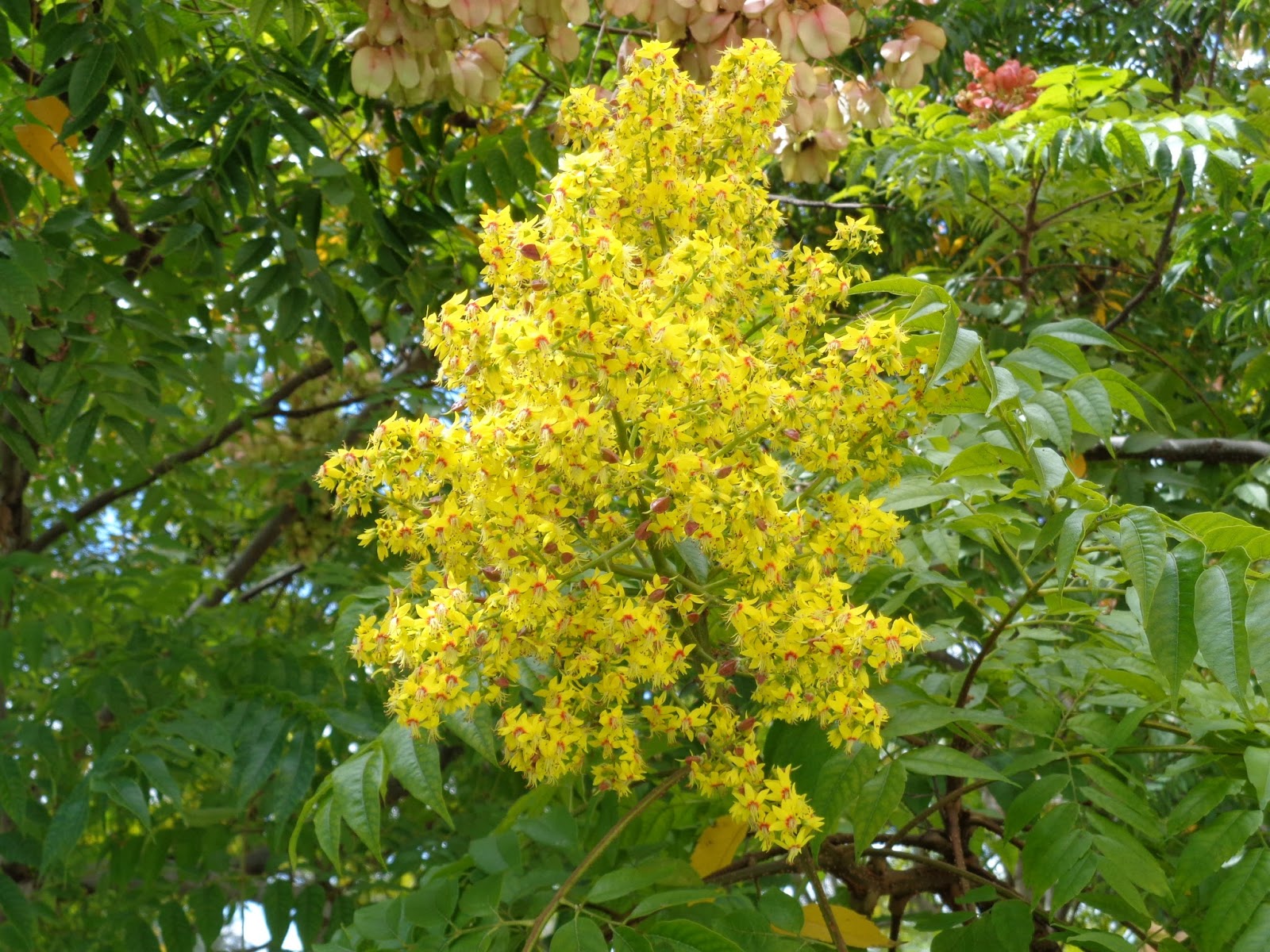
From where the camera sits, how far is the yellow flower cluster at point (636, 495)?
3.40ft

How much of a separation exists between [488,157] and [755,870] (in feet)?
4.93

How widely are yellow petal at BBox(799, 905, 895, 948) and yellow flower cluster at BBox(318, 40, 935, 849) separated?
239 mm

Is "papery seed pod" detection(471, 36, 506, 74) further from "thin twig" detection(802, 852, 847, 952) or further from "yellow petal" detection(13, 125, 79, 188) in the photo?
"thin twig" detection(802, 852, 847, 952)

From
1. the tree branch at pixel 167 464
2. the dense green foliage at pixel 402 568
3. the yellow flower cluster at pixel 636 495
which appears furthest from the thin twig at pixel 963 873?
the tree branch at pixel 167 464

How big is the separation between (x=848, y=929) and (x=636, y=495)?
0.62 metres

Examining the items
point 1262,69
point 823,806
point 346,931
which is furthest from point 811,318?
point 1262,69

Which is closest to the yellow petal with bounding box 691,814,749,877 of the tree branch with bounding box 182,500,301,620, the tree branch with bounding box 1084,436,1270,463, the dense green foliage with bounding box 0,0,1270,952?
the dense green foliage with bounding box 0,0,1270,952

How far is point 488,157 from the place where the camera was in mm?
2355

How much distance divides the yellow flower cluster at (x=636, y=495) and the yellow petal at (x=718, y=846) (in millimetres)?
305

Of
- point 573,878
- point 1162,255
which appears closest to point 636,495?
point 573,878

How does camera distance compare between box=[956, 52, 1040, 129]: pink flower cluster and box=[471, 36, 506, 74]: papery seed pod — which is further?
box=[956, 52, 1040, 129]: pink flower cluster

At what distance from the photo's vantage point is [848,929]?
1.36 meters

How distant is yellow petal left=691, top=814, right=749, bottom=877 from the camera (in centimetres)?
150

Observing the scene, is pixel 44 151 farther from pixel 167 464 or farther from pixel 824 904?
pixel 824 904
